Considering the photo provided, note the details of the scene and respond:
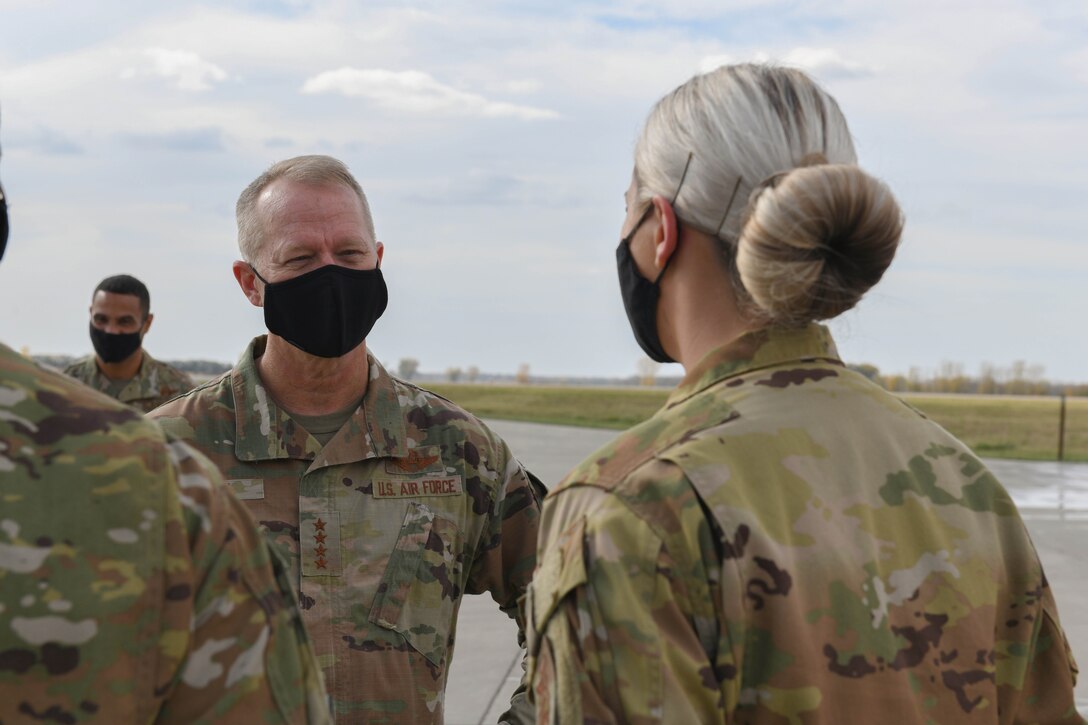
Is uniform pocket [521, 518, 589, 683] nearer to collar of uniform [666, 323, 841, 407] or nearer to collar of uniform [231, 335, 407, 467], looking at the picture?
collar of uniform [666, 323, 841, 407]

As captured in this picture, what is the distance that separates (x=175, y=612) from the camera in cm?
139

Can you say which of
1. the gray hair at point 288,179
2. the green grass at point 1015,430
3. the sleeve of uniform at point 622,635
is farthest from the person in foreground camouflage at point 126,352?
the green grass at point 1015,430

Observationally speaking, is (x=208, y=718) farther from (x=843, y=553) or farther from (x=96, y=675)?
(x=843, y=553)

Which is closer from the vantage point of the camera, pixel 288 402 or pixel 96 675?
pixel 96 675

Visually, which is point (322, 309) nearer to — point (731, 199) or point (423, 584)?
point (423, 584)

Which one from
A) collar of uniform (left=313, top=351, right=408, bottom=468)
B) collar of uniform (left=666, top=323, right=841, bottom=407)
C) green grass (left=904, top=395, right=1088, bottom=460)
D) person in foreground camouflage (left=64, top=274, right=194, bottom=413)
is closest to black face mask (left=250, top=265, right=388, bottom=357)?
collar of uniform (left=313, top=351, right=408, bottom=468)

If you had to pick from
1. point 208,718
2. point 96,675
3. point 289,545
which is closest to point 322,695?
point 208,718

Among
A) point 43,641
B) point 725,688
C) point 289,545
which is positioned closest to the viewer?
point 43,641

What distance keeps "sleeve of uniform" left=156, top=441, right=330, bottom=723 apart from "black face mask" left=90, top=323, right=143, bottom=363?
6685 mm

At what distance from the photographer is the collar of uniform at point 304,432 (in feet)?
9.55

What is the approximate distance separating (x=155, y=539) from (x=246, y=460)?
154 centimetres

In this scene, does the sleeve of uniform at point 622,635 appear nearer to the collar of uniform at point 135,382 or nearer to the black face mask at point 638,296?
the black face mask at point 638,296

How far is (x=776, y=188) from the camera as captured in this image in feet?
5.30

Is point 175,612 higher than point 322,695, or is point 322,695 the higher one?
point 175,612
